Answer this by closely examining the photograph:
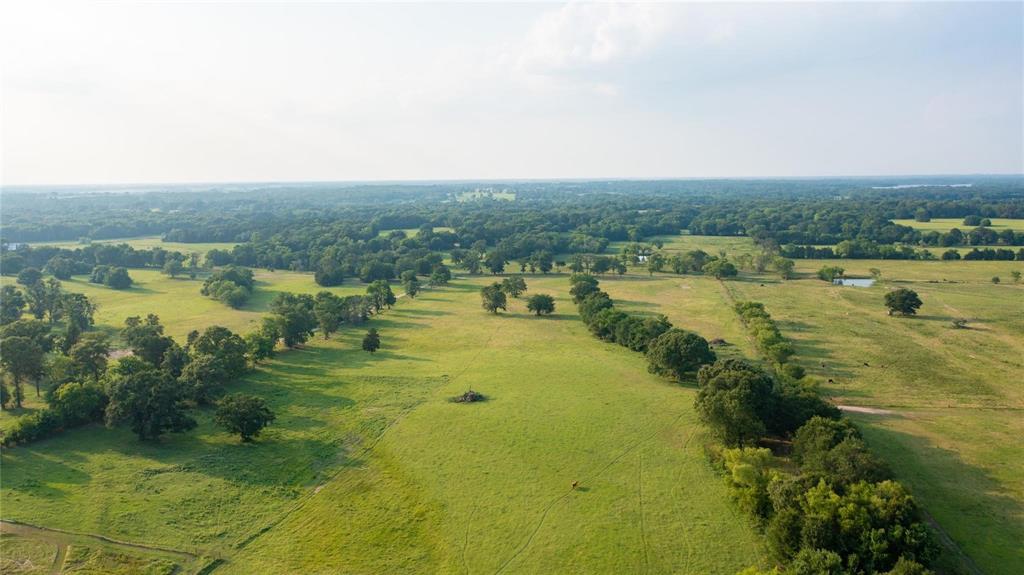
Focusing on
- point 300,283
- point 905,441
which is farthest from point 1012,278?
point 300,283

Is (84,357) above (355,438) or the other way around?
above

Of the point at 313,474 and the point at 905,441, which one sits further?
the point at 905,441

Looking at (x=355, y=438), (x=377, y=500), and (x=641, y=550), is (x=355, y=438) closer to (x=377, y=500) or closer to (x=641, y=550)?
(x=377, y=500)

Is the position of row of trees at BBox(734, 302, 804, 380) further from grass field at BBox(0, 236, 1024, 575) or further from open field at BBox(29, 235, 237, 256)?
open field at BBox(29, 235, 237, 256)

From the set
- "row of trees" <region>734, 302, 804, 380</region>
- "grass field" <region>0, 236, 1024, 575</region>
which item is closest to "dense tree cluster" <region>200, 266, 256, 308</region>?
"grass field" <region>0, 236, 1024, 575</region>

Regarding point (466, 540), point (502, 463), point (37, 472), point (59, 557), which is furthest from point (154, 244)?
point (466, 540)

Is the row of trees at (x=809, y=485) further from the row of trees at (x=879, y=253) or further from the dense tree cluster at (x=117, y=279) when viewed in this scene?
the dense tree cluster at (x=117, y=279)

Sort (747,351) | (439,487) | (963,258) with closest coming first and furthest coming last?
(439,487) → (747,351) → (963,258)
